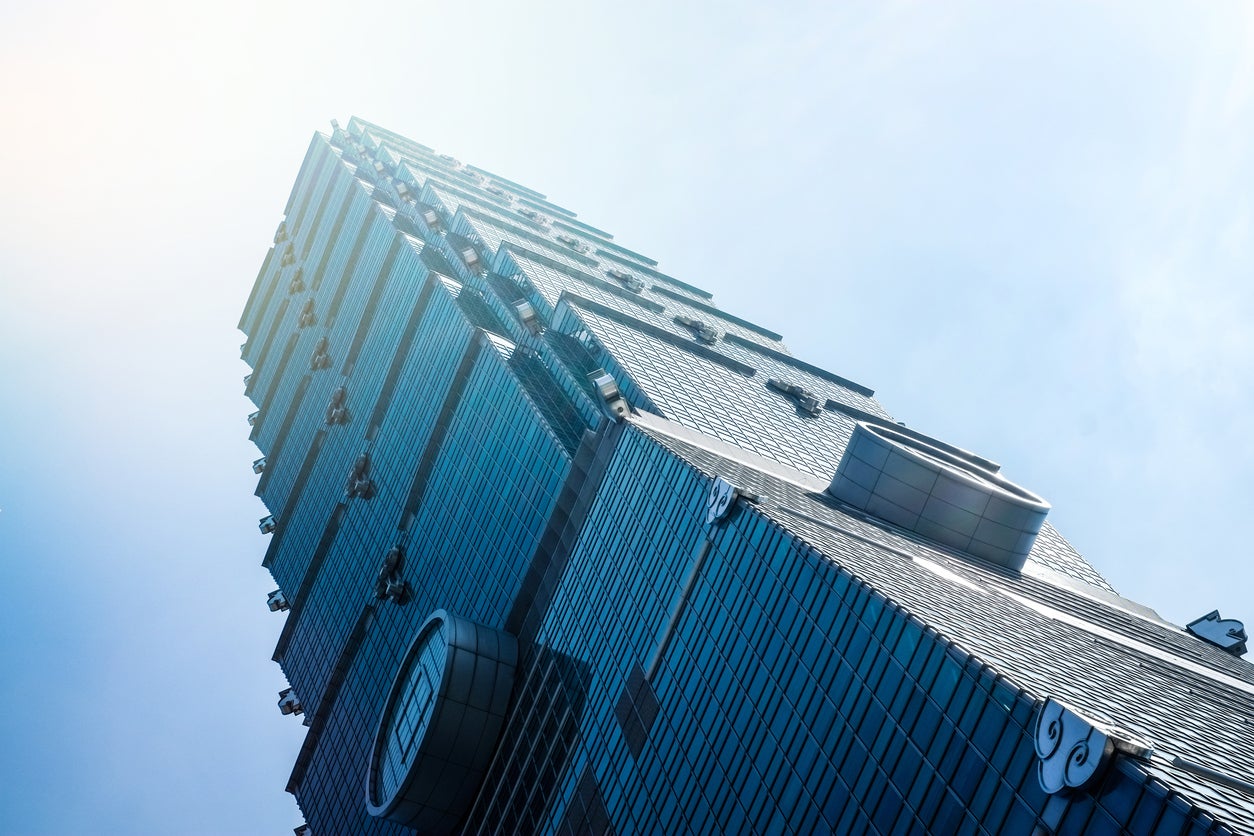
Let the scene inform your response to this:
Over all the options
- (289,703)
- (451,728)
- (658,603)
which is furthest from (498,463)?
(289,703)

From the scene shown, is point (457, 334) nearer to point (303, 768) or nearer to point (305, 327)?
point (303, 768)

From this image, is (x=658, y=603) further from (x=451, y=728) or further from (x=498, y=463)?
(x=498, y=463)

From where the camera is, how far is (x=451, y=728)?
67.8 metres

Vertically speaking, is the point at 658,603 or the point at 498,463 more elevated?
the point at 658,603

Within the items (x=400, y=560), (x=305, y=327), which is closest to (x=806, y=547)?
(x=400, y=560)

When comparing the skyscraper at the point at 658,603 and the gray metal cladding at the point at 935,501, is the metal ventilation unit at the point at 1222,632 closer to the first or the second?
the skyscraper at the point at 658,603

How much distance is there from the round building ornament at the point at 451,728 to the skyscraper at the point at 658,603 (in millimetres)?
239

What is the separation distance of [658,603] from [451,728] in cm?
2006

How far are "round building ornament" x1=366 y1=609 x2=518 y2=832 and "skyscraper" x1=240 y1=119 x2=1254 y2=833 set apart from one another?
Answer: 239mm

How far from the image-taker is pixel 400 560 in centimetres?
9731

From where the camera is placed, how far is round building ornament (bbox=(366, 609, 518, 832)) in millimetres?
68000

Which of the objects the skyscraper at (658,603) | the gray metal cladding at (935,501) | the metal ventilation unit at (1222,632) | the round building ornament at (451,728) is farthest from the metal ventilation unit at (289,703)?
the metal ventilation unit at (1222,632)

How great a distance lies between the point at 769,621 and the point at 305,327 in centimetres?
13139

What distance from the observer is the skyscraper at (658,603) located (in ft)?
111
